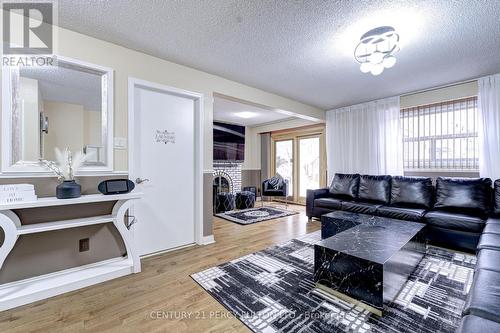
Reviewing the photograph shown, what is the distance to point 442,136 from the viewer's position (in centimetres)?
374

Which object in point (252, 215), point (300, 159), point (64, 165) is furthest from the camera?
point (300, 159)

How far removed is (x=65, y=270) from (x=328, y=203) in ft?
12.2

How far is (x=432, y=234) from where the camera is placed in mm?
2898

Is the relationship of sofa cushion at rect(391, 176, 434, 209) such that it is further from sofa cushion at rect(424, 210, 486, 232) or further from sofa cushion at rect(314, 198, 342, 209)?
sofa cushion at rect(314, 198, 342, 209)

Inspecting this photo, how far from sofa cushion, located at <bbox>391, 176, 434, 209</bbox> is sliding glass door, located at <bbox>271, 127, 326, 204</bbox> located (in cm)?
220

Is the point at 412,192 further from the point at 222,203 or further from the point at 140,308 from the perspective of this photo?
the point at 140,308

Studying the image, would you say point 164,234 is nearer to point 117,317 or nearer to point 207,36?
point 117,317

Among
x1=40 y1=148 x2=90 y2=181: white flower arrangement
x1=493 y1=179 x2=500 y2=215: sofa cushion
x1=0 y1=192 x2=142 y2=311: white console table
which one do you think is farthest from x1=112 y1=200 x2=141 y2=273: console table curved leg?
x1=493 y1=179 x2=500 y2=215: sofa cushion

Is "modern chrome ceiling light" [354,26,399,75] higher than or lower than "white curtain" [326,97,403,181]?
higher

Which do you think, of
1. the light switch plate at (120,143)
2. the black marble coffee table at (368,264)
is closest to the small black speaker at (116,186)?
the light switch plate at (120,143)

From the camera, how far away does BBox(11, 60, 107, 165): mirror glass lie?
76.3 inches

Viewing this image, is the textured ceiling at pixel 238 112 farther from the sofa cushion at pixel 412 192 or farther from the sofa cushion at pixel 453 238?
the sofa cushion at pixel 453 238

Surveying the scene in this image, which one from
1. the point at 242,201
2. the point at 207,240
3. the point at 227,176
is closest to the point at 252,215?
the point at 242,201

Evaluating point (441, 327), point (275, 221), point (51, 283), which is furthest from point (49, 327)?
point (275, 221)
